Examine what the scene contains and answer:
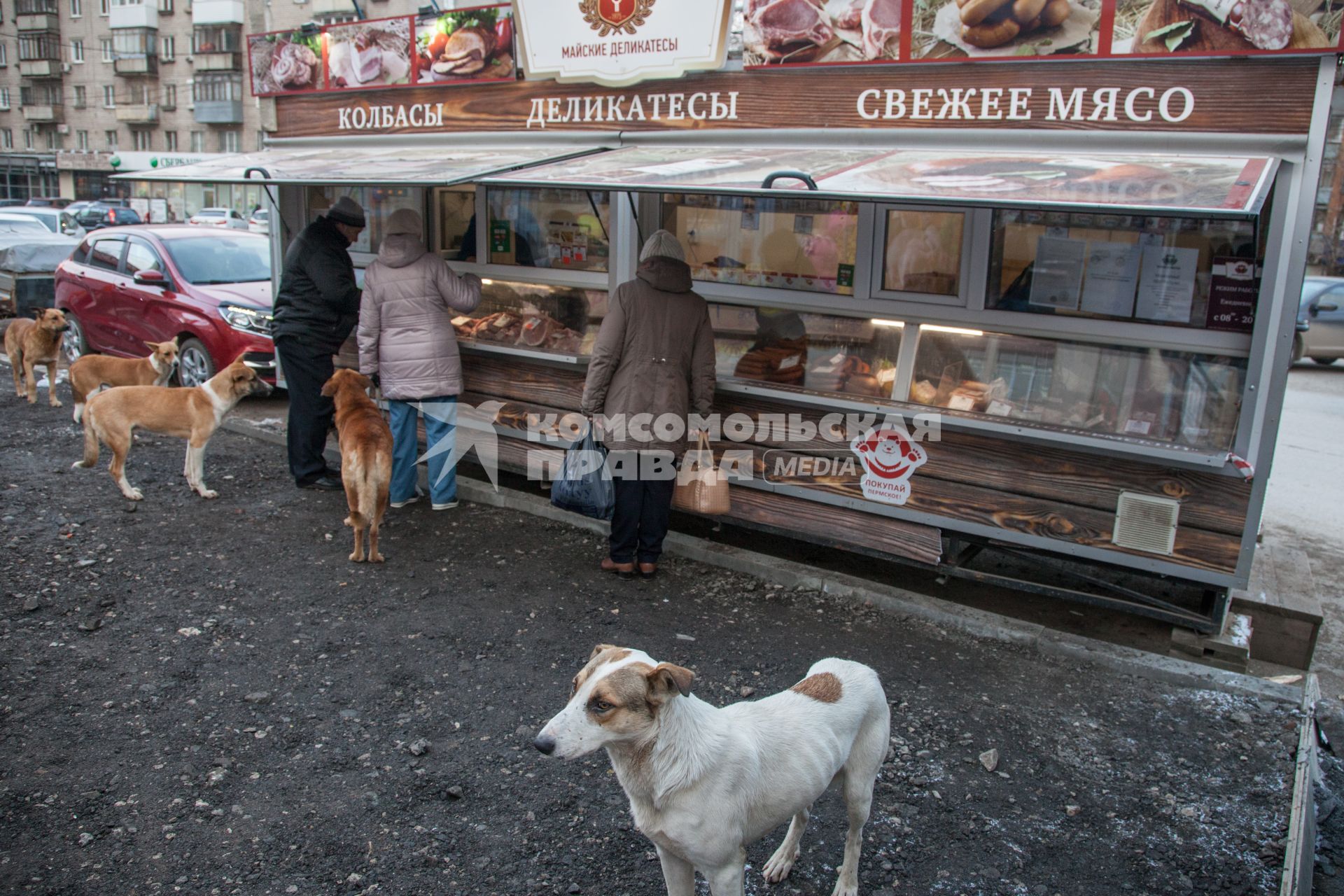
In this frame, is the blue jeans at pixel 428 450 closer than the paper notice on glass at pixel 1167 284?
No

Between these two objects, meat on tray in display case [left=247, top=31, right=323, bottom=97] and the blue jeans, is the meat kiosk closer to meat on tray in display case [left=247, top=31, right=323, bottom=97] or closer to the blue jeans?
the blue jeans

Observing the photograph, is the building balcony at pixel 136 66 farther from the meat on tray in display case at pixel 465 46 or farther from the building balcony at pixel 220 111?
the meat on tray in display case at pixel 465 46

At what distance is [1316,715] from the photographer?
4.40 m

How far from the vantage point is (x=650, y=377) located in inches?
212

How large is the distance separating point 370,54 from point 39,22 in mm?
69949

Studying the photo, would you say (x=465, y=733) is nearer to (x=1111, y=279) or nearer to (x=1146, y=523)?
(x=1146, y=523)

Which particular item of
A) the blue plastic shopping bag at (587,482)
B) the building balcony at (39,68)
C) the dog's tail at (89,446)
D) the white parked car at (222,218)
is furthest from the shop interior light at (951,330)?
the building balcony at (39,68)

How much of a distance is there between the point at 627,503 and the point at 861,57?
2833 millimetres

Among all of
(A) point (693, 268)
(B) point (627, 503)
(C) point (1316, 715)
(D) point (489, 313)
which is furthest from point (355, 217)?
(C) point (1316, 715)

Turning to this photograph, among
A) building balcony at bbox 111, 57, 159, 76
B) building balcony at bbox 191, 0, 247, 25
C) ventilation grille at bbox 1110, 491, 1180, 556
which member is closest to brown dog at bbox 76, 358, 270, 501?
ventilation grille at bbox 1110, 491, 1180, 556

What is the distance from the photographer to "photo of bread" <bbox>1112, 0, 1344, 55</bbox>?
4000 mm

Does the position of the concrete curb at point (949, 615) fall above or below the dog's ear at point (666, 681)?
below

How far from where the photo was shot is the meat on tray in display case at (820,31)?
195 inches

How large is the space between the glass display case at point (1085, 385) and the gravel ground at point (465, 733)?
1294 millimetres
